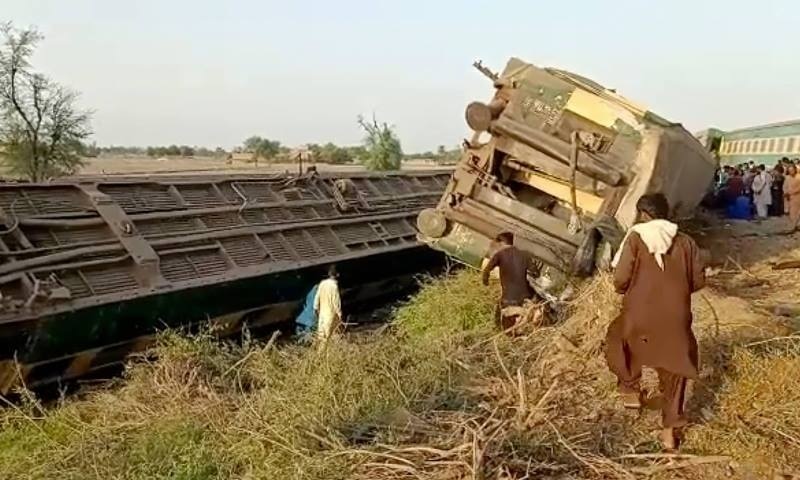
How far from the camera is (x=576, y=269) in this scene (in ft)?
30.8

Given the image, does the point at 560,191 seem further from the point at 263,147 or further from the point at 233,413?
the point at 263,147

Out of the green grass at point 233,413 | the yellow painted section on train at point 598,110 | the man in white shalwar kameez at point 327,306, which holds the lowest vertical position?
the green grass at point 233,413

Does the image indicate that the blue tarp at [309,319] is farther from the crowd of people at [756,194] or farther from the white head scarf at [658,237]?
the crowd of people at [756,194]

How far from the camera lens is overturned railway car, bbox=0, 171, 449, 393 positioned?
7.95 m

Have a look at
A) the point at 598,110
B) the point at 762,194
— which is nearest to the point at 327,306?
the point at 598,110

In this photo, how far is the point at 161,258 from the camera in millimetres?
9594

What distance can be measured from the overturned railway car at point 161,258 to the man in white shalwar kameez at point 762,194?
8.82 m

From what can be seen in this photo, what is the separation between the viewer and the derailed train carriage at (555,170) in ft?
31.7

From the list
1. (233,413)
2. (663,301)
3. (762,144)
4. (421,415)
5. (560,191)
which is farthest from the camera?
(762,144)

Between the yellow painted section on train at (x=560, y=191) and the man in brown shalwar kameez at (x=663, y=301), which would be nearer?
the man in brown shalwar kameez at (x=663, y=301)

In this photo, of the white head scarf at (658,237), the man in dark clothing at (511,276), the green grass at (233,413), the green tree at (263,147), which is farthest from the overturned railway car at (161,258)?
the green tree at (263,147)

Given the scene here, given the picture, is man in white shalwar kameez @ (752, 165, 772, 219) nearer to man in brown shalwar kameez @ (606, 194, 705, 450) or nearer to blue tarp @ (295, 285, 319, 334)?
blue tarp @ (295, 285, 319, 334)

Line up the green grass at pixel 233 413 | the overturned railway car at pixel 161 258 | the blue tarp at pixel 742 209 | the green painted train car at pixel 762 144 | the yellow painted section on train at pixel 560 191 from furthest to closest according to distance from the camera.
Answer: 1. the green painted train car at pixel 762 144
2. the blue tarp at pixel 742 209
3. the yellow painted section on train at pixel 560 191
4. the overturned railway car at pixel 161 258
5. the green grass at pixel 233 413

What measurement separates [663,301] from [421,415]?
5.42ft
